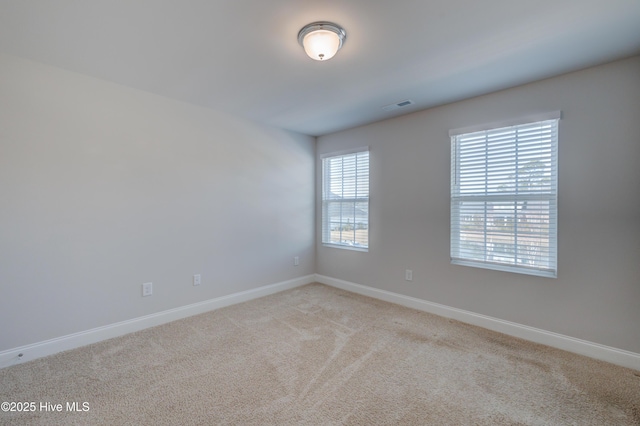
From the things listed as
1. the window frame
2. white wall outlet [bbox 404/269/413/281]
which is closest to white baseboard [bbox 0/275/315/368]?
the window frame

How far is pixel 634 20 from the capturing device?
1.73m

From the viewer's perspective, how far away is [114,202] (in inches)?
104

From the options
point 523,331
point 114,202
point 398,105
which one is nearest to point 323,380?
point 523,331

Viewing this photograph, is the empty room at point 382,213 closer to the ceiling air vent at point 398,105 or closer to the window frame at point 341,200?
the ceiling air vent at point 398,105

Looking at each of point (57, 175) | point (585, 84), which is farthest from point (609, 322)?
point (57, 175)

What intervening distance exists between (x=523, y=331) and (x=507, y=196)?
130cm

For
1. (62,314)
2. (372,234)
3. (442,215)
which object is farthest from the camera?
(372,234)

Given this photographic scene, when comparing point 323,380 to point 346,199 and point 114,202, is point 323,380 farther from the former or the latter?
point 346,199

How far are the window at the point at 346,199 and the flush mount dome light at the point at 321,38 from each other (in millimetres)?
2074

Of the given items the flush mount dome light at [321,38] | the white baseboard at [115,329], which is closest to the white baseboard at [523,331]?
the white baseboard at [115,329]

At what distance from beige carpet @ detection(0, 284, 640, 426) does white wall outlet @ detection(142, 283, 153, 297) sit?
0.38 metres

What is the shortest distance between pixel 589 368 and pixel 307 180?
3.70m

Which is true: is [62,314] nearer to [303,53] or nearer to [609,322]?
[303,53]

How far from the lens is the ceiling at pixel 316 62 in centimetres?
164
